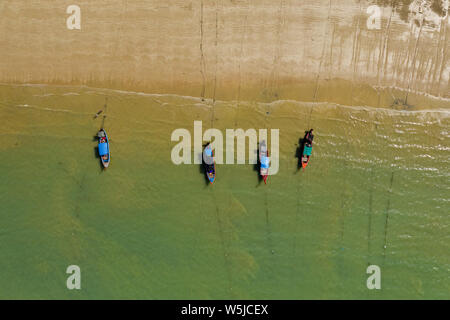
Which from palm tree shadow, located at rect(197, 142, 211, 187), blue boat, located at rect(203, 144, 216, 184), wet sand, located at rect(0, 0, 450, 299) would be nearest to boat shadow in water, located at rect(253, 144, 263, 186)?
wet sand, located at rect(0, 0, 450, 299)

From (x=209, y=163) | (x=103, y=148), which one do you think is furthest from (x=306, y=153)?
(x=103, y=148)

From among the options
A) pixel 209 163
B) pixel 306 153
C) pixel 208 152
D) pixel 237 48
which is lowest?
pixel 209 163

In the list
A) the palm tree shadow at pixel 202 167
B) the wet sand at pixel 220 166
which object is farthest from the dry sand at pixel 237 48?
the palm tree shadow at pixel 202 167

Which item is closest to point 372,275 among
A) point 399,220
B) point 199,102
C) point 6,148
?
point 399,220

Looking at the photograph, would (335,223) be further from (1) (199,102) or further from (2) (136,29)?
(2) (136,29)

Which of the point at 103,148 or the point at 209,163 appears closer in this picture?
the point at 103,148

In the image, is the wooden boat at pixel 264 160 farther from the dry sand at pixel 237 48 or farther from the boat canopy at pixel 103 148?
the boat canopy at pixel 103 148

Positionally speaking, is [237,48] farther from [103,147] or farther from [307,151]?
[103,147]
